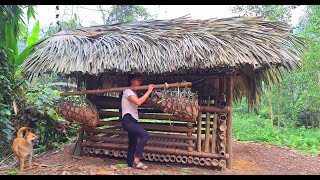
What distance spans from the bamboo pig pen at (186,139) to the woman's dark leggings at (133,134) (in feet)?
1.75

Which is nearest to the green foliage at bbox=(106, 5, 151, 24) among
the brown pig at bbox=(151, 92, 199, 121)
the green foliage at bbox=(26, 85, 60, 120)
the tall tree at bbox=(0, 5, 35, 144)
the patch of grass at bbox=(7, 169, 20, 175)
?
the green foliage at bbox=(26, 85, 60, 120)

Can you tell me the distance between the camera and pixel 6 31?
20.7 ft

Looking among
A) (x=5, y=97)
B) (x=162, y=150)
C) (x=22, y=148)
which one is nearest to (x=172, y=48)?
(x=162, y=150)

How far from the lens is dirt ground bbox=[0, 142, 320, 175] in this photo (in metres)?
4.97

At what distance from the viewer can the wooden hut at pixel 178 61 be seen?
209 inches

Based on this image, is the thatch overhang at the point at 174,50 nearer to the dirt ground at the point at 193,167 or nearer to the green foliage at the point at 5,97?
the green foliage at the point at 5,97

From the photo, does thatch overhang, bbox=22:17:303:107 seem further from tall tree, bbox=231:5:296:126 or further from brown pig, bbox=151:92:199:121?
tall tree, bbox=231:5:296:126

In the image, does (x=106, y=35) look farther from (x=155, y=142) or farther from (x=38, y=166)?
(x=38, y=166)

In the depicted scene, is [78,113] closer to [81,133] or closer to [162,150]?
[81,133]

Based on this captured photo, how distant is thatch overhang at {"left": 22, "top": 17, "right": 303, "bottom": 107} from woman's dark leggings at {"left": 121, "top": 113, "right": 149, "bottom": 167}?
2.70 ft

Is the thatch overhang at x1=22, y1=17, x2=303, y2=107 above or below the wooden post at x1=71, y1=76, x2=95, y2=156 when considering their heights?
above

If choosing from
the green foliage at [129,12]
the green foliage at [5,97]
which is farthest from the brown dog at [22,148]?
the green foliage at [129,12]

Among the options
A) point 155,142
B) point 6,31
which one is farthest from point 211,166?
point 6,31
